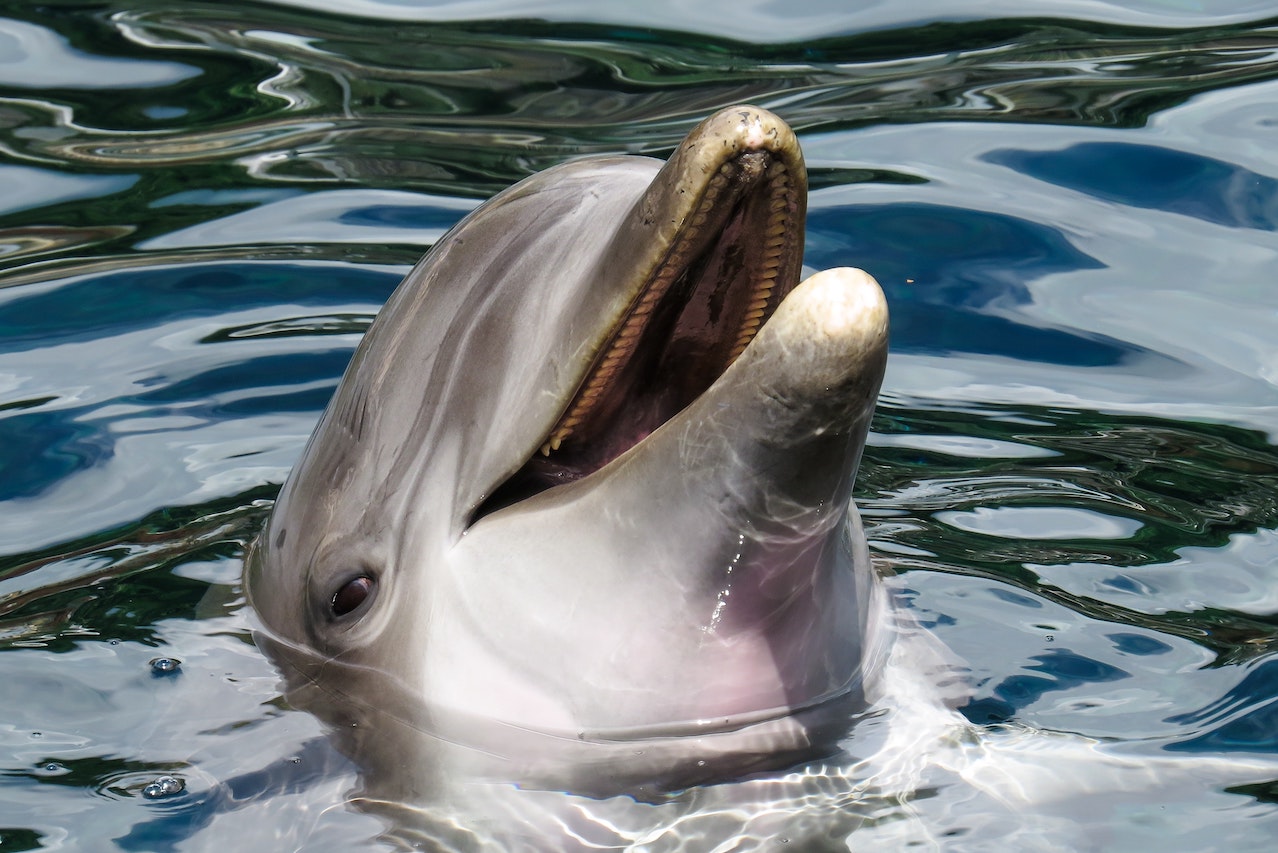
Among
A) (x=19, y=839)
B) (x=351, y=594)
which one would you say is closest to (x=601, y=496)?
(x=351, y=594)

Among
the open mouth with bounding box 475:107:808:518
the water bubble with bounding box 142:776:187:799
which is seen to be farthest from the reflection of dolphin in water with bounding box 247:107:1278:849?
the water bubble with bounding box 142:776:187:799

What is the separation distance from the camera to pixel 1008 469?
621cm

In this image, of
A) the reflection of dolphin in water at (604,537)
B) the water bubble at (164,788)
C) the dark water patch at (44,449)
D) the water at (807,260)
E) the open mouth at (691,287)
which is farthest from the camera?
the dark water patch at (44,449)

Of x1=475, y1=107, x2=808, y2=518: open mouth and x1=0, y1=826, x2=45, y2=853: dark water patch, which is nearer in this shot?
x1=475, y1=107, x2=808, y2=518: open mouth

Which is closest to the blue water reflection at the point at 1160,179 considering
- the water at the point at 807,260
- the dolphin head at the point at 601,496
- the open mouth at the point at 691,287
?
the water at the point at 807,260

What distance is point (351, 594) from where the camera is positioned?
408 cm

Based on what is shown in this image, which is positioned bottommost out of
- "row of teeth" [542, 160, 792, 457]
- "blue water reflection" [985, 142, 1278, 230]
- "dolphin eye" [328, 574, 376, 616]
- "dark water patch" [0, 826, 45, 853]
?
"dark water patch" [0, 826, 45, 853]

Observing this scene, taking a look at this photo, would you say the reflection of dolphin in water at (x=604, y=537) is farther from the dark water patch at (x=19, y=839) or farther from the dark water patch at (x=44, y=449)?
the dark water patch at (x=44, y=449)

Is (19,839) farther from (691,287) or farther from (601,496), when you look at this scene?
(691,287)

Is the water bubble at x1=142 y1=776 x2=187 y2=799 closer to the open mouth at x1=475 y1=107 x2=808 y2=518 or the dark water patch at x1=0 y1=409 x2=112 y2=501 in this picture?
the open mouth at x1=475 y1=107 x2=808 y2=518

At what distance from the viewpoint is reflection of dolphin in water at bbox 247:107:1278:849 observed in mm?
3379

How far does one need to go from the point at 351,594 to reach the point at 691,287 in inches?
47.5

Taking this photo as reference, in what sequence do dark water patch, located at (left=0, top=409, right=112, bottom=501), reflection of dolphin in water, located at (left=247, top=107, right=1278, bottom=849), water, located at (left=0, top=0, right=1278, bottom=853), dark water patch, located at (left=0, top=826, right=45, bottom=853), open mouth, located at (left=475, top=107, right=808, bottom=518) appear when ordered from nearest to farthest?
1. open mouth, located at (left=475, top=107, right=808, bottom=518)
2. reflection of dolphin in water, located at (left=247, top=107, right=1278, bottom=849)
3. dark water patch, located at (left=0, top=826, right=45, bottom=853)
4. water, located at (left=0, top=0, right=1278, bottom=853)
5. dark water patch, located at (left=0, top=409, right=112, bottom=501)

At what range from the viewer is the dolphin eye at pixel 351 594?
159 inches
